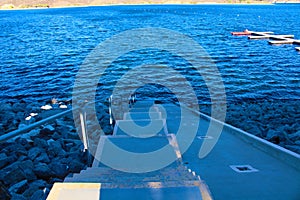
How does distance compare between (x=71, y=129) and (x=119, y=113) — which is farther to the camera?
(x=119, y=113)

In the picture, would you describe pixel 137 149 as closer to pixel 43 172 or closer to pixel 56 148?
pixel 43 172

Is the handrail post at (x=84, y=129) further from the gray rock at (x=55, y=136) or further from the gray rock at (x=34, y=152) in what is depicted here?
the gray rock at (x=55, y=136)

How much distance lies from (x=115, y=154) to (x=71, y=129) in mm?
3706

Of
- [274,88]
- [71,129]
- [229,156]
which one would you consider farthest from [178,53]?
[229,156]

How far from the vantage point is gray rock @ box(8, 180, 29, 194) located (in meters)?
3.51

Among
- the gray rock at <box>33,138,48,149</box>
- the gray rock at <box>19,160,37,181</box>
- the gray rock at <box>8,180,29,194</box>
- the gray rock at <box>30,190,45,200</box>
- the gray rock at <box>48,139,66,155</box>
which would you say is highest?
the gray rock at <box>30,190,45,200</box>

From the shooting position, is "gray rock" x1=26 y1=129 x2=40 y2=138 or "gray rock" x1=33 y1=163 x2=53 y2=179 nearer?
"gray rock" x1=33 y1=163 x2=53 y2=179

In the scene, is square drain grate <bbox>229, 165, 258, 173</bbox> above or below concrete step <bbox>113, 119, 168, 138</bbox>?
above

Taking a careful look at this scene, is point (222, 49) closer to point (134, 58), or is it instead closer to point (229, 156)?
point (134, 58)

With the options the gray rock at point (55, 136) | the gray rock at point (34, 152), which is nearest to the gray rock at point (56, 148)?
the gray rock at point (34, 152)

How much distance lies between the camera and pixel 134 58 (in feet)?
71.9

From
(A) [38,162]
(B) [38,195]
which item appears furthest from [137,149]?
(A) [38,162]

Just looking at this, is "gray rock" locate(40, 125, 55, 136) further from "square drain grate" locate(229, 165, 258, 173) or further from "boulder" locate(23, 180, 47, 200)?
"square drain grate" locate(229, 165, 258, 173)

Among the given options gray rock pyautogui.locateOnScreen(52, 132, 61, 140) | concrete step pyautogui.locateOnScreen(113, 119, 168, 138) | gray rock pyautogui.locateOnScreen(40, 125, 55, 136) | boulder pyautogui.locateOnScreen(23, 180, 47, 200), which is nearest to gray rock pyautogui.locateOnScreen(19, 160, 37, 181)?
boulder pyautogui.locateOnScreen(23, 180, 47, 200)
